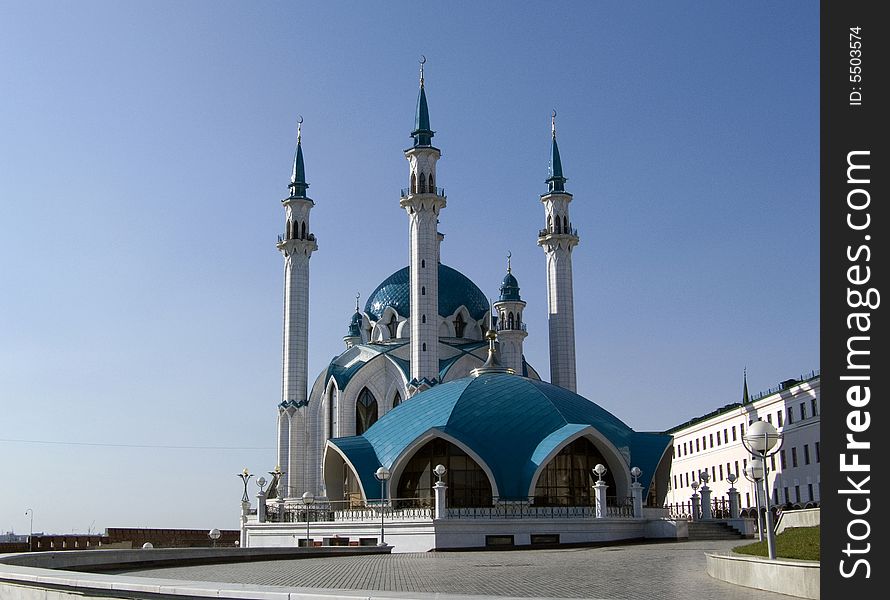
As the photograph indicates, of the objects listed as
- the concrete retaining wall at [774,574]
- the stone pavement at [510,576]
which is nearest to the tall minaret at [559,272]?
the stone pavement at [510,576]

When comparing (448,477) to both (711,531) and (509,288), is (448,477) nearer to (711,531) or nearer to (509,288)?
(711,531)

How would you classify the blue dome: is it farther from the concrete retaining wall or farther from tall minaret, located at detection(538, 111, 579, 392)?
the concrete retaining wall

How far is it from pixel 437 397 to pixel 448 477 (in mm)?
4782

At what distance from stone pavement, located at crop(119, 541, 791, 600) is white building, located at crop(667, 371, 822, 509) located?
25.5m

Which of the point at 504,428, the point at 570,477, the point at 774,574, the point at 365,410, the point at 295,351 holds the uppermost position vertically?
the point at 295,351

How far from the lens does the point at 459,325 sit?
64.7 meters

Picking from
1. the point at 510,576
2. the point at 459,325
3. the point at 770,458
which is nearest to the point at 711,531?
the point at 510,576

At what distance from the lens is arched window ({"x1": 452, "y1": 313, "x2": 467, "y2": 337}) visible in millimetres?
64500

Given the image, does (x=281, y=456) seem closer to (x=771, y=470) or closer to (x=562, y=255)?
(x=562, y=255)

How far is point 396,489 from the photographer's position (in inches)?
1620

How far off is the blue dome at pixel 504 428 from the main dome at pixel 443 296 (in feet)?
63.0
